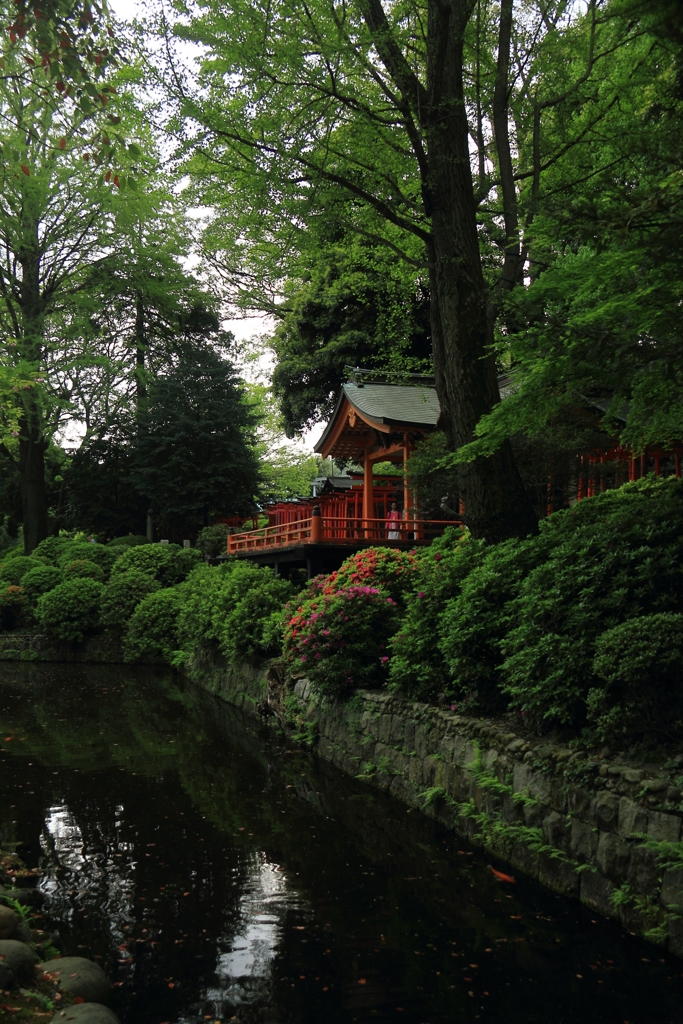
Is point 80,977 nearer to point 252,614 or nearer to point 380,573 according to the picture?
point 380,573

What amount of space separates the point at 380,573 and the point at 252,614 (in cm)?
410

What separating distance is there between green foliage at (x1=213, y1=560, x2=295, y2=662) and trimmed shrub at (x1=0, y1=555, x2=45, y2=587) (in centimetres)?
1153

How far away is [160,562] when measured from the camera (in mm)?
22859

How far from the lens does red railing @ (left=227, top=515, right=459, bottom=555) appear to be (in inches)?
643

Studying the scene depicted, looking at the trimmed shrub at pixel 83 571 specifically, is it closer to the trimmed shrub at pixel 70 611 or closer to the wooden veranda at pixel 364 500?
the trimmed shrub at pixel 70 611

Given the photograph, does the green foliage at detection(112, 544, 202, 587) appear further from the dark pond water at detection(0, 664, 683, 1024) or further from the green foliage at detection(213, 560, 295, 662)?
the dark pond water at detection(0, 664, 683, 1024)

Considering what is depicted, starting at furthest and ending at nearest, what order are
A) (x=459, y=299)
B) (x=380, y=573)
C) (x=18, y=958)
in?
1. (x=380, y=573)
2. (x=459, y=299)
3. (x=18, y=958)

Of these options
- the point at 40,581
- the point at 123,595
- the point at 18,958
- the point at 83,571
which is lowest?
the point at 18,958

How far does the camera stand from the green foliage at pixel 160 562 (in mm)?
22812

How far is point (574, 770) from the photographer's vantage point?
570 centimetres

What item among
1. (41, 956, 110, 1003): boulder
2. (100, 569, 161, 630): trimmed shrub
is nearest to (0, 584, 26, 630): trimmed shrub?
(100, 569, 161, 630): trimmed shrub

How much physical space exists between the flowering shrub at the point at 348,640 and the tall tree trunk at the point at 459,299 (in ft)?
5.42

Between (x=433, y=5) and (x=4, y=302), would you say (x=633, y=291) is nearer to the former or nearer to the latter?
(x=433, y=5)

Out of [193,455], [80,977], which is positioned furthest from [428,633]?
[193,455]
